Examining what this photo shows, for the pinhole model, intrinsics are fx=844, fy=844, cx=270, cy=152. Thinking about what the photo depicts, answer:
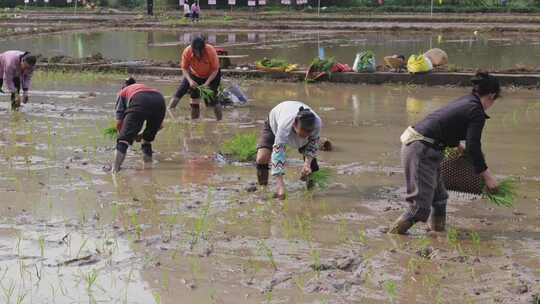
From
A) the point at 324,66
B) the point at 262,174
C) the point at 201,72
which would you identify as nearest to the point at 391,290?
the point at 262,174

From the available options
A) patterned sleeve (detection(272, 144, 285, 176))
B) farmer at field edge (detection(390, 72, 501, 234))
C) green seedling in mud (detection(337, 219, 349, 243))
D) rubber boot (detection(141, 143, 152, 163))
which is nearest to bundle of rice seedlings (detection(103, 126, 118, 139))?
rubber boot (detection(141, 143, 152, 163))

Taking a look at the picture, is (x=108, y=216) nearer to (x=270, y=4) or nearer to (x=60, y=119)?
(x=60, y=119)

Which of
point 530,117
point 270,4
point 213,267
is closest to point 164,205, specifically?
point 213,267

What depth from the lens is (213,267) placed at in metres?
5.32

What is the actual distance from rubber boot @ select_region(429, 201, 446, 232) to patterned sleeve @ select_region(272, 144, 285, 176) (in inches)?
52.5

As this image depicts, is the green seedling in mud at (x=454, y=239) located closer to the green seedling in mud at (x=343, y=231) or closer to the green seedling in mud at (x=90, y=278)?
the green seedling in mud at (x=343, y=231)

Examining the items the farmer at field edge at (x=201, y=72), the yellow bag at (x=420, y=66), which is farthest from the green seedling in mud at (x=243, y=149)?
the yellow bag at (x=420, y=66)

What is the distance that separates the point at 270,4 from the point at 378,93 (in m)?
30.5

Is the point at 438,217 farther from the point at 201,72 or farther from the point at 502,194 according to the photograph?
the point at 201,72

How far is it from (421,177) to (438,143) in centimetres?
27

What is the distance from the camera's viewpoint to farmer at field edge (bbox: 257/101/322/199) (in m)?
6.58

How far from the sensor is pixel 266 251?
5617mm

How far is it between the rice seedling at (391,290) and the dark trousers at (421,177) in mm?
910

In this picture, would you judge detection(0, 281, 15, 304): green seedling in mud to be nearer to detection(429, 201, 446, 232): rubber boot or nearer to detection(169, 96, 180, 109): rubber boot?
detection(429, 201, 446, 232): rubber boot
